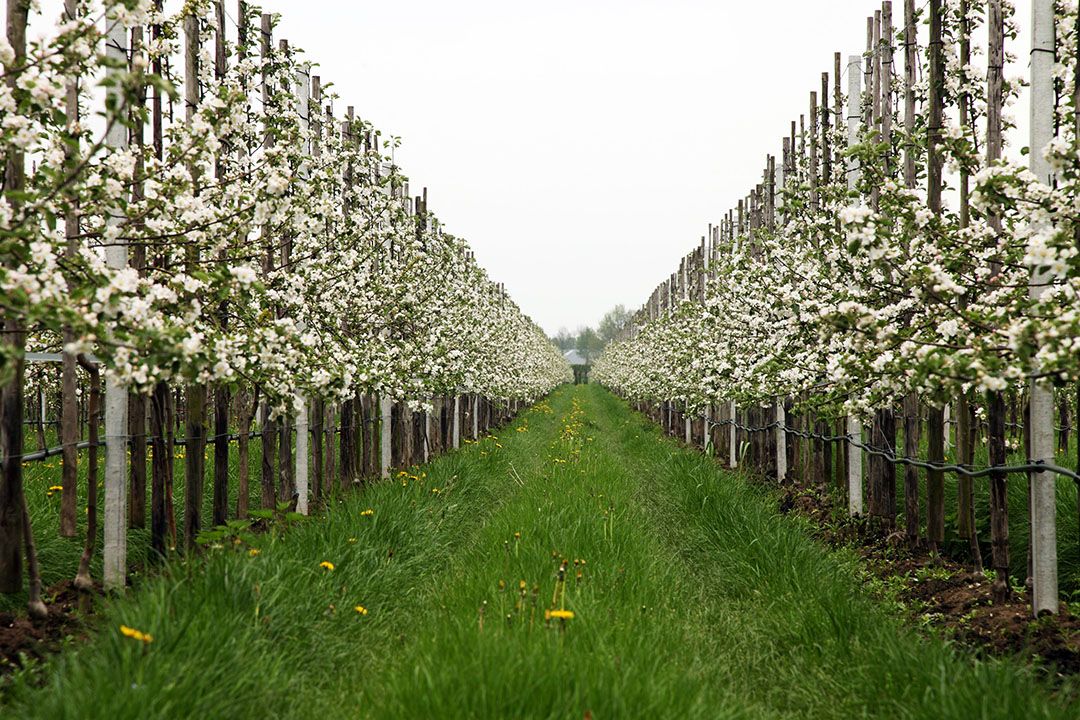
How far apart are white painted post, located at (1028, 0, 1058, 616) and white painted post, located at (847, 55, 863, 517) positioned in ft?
12.5

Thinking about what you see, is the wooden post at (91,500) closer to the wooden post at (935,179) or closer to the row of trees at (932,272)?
the row of trees at (932,272)

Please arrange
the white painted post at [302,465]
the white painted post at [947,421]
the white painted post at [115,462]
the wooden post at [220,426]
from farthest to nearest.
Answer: the white painted post at [302,465]
the white painted post at [947,421]
the wooden post at [220,426]
the white painted post at [115,462]

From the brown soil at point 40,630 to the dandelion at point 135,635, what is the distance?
25.0 inches

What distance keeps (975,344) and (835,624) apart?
213cm

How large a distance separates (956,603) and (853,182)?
5.30m

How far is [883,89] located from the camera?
9.23m

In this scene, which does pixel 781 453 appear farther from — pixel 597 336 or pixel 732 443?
pixel 597 336

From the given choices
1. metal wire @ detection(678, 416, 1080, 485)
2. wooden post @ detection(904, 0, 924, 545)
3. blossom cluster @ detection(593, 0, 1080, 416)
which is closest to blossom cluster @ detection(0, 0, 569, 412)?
blossom cluster @ detection(593, 0, 1080, 416)

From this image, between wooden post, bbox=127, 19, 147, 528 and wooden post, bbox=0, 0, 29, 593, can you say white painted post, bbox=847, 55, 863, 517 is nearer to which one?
wooden post, bbox=127, 19, 147, 528

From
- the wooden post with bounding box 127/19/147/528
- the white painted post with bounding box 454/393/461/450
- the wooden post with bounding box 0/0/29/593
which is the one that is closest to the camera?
the wooden post with bounding box 0/0/29/593

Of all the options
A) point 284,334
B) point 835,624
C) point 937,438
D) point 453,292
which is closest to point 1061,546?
point 937,438

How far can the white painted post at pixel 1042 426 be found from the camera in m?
5.37

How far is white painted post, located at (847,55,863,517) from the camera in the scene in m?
9.52

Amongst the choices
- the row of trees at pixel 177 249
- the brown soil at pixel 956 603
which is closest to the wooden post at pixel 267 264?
the row of trees at pixel 177 249
